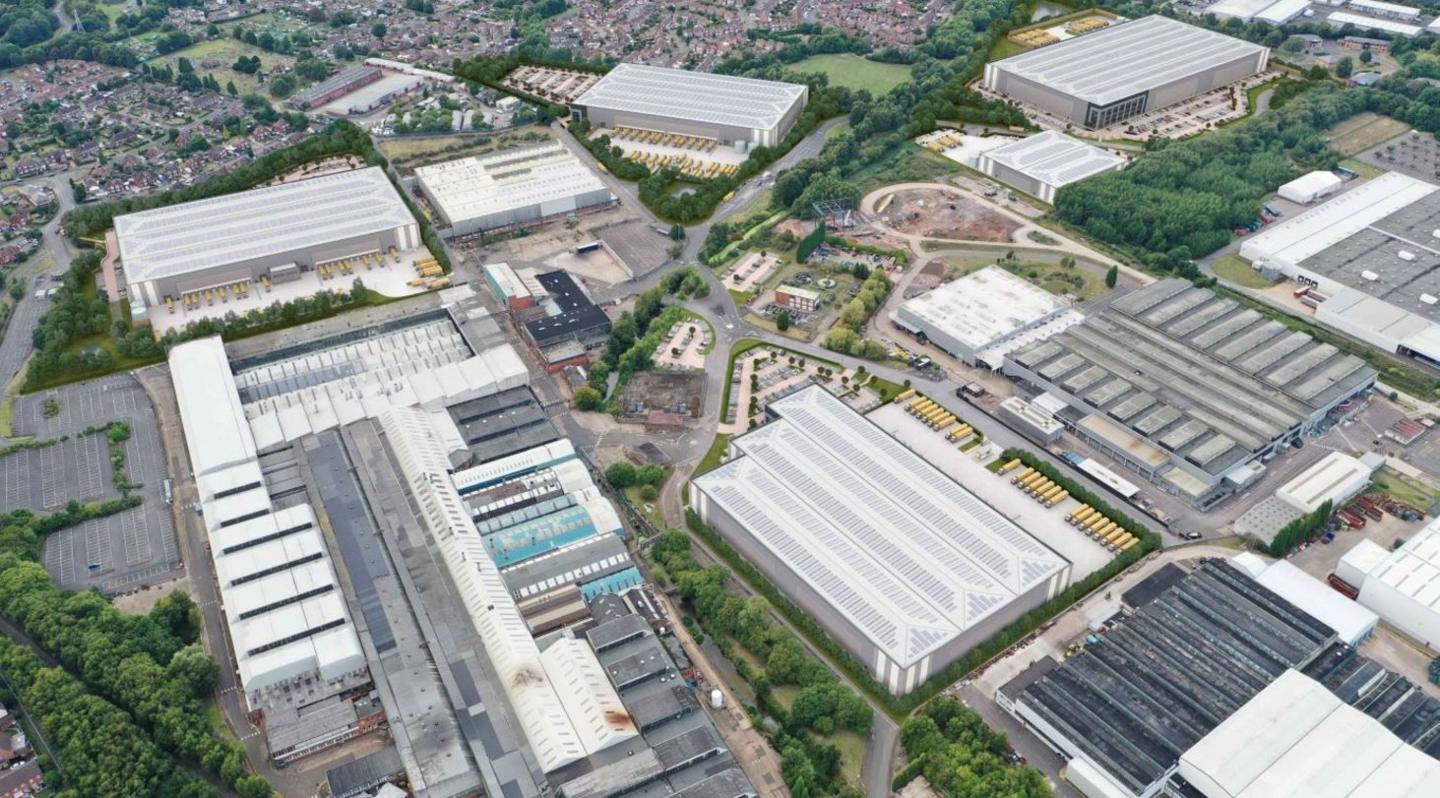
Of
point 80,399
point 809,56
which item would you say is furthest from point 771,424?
point 809,56

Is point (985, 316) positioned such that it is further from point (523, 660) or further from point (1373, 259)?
point (523, 660)

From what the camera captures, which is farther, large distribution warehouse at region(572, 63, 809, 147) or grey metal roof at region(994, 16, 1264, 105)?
grey metal roof at region(994, 16, 1264, 105)

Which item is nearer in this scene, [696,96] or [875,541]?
[875,541]

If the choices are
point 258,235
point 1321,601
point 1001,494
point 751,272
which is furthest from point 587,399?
point 1321,601

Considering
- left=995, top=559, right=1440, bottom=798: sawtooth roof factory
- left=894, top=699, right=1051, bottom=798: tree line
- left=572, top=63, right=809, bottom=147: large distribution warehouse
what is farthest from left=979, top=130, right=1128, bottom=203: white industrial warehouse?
left=894, top=699, right=1051, bottom=798: tree line

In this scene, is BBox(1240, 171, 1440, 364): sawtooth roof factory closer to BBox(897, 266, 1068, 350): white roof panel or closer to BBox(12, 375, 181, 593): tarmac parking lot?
BBox(897, 266, 1068, 350): white roof panel

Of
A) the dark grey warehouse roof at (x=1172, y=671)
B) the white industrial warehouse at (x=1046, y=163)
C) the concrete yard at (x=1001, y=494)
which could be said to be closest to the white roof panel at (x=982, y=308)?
the concrete yard at (x=1001, y=494)
